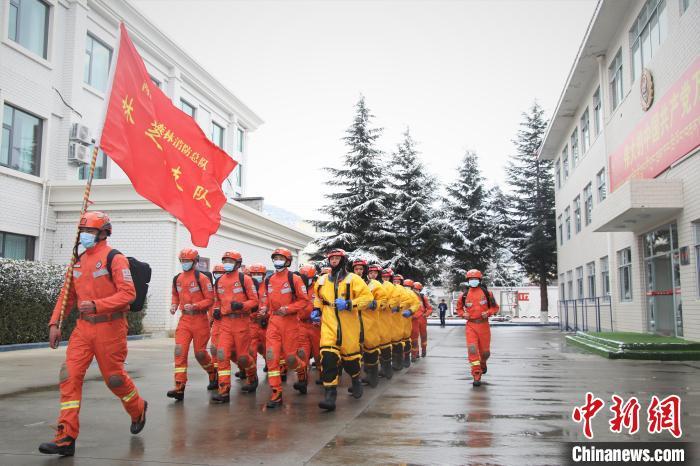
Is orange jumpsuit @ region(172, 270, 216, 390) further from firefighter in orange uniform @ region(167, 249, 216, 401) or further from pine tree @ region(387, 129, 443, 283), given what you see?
pine tree @ region(387, 129, 443, 283)

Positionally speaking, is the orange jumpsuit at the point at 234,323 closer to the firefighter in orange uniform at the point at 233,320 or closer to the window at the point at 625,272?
the firefighter in orange uniform at the point at 233,320

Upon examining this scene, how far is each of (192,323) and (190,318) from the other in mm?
82

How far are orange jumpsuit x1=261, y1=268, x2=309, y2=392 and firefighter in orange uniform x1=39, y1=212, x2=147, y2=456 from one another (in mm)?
2277

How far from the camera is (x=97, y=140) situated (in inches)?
286

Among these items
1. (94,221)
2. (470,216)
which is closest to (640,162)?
(94,221)

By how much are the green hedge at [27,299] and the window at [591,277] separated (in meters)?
22.6

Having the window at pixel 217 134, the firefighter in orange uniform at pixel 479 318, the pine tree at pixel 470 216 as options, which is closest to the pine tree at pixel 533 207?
the pine tree at pixel 470 216

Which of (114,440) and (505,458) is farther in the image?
(114,440)

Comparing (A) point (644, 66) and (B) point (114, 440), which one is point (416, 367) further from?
(A) point (644, 66)

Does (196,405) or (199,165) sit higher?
(199,165)

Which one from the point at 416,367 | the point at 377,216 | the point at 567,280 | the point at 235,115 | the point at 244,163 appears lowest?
the point at 416,367

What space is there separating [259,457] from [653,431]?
417 cm

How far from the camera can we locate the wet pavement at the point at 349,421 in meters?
5.57

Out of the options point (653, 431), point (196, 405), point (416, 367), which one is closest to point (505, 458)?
point (653, 431)
